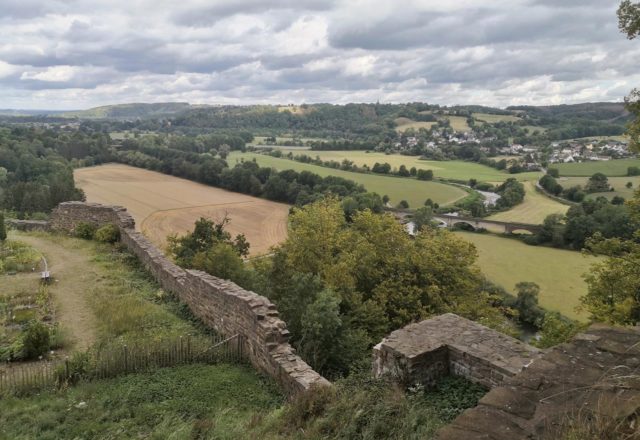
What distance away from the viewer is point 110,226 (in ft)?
65.7

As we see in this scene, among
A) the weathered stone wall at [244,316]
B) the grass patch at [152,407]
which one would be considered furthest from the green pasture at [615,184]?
the grass patch at [152,407]

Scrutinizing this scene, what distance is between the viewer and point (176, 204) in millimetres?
68562

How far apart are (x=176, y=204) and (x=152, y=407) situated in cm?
6379

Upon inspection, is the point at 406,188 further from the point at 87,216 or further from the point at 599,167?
the point at 87,216

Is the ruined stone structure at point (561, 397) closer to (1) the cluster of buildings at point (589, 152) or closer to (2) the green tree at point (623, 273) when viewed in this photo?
(2) the green tree at point (623, 273)

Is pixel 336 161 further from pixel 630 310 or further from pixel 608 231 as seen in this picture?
pixel 630 310

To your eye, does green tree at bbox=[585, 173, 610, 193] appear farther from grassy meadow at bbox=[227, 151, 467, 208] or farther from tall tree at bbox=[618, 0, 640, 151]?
tall tree at bbox=[618, 0, 640, 151]

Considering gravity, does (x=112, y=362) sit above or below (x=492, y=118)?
below

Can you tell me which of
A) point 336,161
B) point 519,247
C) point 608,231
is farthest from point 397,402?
point 336,161

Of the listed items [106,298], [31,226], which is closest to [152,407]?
[106,298]

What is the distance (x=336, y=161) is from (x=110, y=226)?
95.6 metres

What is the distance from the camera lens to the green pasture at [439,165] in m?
96.9

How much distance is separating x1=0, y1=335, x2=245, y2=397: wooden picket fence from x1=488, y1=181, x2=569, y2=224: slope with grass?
6009 cm

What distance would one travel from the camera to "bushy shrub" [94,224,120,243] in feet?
64.5
